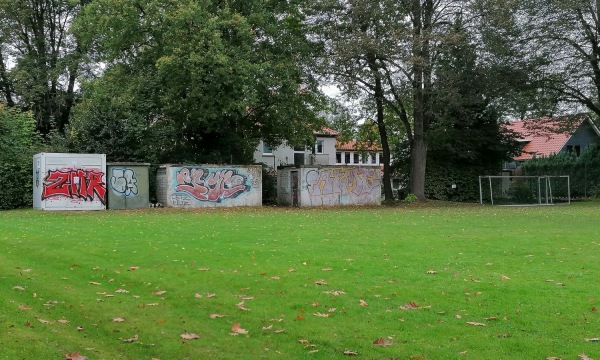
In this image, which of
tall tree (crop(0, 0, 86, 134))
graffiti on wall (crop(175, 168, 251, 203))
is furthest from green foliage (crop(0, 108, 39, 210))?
tall tree (crop(0, 0, 86, 134))

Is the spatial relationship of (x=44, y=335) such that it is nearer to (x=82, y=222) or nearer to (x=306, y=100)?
(x=82, y=222)

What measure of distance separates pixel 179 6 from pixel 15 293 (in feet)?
78.9

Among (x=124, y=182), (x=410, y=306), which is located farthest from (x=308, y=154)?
(x=410, y=306)

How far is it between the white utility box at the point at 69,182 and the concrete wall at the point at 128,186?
1.53 ft

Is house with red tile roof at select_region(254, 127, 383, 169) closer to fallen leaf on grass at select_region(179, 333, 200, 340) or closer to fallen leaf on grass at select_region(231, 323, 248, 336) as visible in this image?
fallen leaf on grass at select_region(231, 323, 248, 336)

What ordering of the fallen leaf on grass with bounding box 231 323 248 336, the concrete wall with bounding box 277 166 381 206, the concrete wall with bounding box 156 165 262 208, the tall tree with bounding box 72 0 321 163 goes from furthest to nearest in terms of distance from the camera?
the concrete wall with bounding box 277 166 381 206, the concrete wall with bounding box 156 165 262 208, the tall tree with bounding box 72 0 321 163, the fallen leaf on grass with bounding box 231 323 248 336

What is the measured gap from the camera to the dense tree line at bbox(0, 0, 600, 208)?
100 ft

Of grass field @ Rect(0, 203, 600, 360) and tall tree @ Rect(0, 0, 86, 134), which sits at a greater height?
tall tree @ Rect(0, 0, 86, 134)

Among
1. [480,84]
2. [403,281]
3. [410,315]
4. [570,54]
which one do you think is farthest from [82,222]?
[570,54]

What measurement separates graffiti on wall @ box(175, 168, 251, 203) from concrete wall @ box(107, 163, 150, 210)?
5.72 feet

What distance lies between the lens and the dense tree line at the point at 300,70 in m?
30.6

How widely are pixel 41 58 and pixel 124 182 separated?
18299 millimetres

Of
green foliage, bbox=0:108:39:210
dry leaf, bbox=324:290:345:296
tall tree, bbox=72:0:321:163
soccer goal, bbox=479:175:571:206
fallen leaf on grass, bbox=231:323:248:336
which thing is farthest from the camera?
soccer goal, bbox=479:175:571:206

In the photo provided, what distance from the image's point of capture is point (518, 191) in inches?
1540
